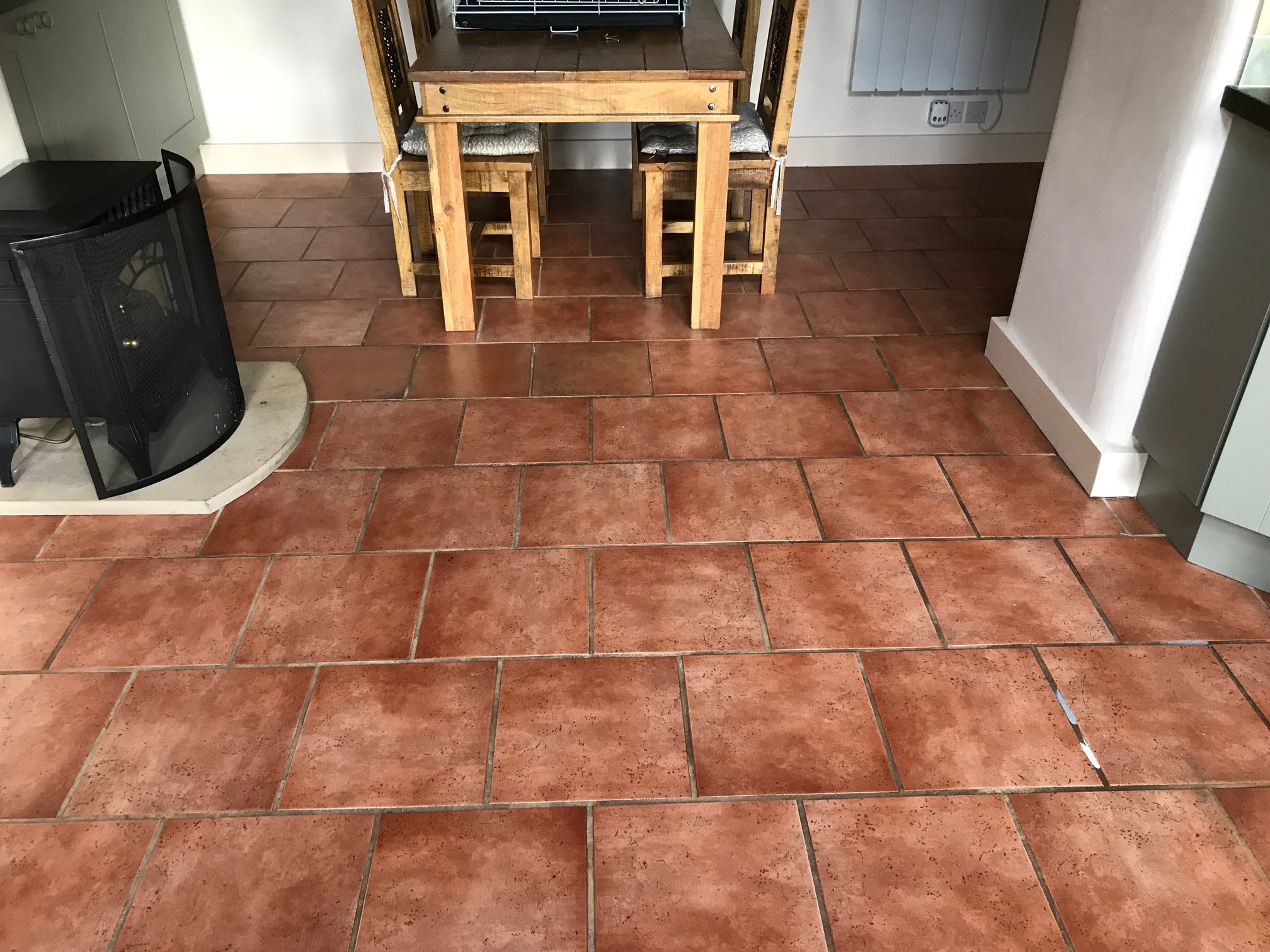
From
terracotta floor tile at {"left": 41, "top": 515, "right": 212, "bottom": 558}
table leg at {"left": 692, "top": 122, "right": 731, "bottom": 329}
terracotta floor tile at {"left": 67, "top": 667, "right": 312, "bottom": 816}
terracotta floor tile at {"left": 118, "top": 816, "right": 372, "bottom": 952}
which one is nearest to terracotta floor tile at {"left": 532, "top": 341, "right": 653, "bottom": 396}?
table leg at {"left": 692, "top": 122, "right": 731, "bottom": 329}

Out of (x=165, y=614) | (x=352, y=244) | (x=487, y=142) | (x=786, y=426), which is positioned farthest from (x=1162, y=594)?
(x=352, y=244)

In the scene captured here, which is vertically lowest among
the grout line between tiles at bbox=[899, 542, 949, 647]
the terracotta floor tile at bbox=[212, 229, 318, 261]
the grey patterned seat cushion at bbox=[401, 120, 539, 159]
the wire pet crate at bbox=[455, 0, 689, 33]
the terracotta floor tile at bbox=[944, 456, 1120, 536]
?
the grout line between tiles at bbox=[899, 542, 949, 647]

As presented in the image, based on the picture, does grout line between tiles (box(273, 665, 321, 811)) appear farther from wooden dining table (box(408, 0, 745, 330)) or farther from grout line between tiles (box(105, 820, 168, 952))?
wooden dining table (box(408, 0, 745, 330))

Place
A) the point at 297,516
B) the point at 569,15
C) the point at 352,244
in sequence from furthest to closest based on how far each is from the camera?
the point at 352,244 < the point at 569,15 < the point at 297,516

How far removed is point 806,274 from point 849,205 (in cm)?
77

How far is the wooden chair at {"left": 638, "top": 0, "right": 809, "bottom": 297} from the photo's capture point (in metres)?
2.94

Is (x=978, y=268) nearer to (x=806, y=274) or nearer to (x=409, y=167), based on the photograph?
(x=806, y=274)

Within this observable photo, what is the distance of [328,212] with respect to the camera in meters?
3.95

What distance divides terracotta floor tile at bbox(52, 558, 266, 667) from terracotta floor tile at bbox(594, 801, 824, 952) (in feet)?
2.89

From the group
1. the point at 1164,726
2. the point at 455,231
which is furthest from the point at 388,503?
the point at 1164,726

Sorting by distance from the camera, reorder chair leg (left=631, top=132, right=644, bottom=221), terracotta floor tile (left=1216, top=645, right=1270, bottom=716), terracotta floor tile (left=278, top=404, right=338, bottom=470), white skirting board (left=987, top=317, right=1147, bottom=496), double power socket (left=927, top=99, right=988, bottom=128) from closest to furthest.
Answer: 1. terracotta floor tile (left=1216, top=645, right=1270, bottom=716)
2. white skirting board (left=987, top=317, right=1147, bottom=496)
3. terracotta floor tile (left=278, top=404, right=338, bottom=470)
4. chair leg (left=631, top=132, right=644, bottom=221)
5. double power socket (left=927, top=99, right=988, bottom=128)

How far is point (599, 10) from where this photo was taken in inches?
118

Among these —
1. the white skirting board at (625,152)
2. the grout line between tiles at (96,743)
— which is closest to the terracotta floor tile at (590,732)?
the grout line between tiles at (96,743)

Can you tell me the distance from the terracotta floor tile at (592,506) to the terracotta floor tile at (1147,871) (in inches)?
38.2
